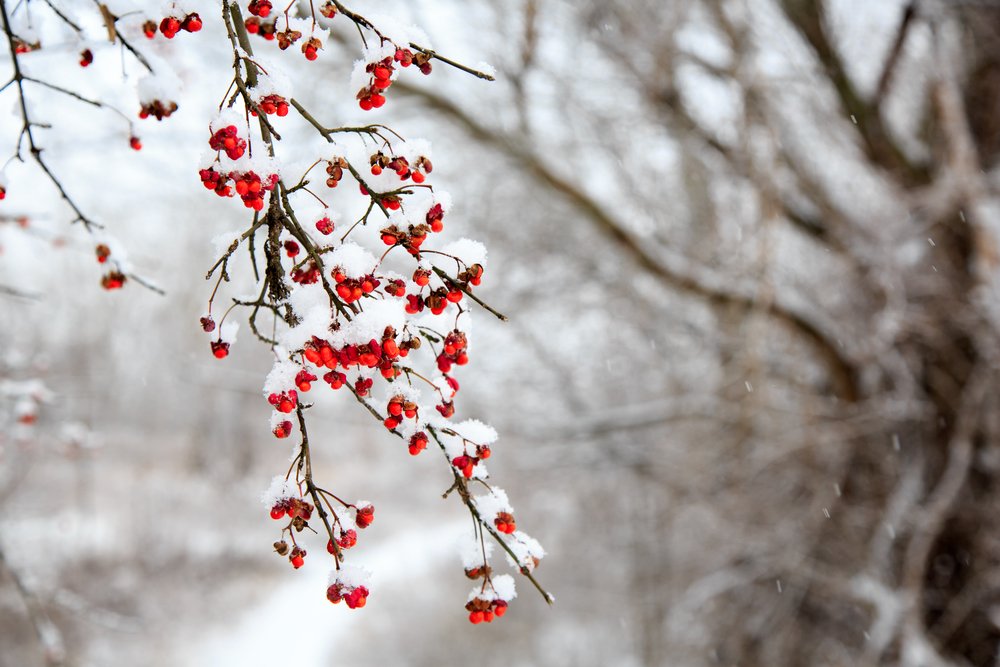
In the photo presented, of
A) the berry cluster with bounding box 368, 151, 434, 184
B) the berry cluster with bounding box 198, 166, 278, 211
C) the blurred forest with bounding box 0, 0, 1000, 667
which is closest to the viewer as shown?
the berry cluster with bounding box 198, 166, 278, 211

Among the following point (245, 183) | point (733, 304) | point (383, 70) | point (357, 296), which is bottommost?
point (357, 296)

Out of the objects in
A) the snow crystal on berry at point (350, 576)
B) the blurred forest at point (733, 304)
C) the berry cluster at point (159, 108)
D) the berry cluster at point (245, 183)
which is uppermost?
the blurred forest at point (733, 304)

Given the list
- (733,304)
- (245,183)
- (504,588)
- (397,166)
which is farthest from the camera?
(733,304)

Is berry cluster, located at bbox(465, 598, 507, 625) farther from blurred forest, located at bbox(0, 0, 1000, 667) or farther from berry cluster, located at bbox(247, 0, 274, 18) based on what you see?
blurred forest, located at bbox(0, 0, 1000, 667)

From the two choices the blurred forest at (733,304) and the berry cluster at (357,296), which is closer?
the berry cluster at (357,296)

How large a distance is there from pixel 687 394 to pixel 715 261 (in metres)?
1.15

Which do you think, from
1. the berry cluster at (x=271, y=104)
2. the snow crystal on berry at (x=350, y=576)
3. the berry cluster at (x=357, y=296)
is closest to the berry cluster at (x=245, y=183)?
the berry cluster at (x=357, y=296)

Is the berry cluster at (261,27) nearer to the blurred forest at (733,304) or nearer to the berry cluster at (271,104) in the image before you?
the berry cluster at (271,104)

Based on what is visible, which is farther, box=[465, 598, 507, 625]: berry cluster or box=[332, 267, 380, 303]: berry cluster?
box=[465, 598, 507, 625]: berry cluster

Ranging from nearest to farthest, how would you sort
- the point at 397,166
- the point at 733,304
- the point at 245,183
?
1. the point at 245,183
2. the point at 397,166
3. the point at 733,304

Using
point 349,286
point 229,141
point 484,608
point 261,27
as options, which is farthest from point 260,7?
point 484,608

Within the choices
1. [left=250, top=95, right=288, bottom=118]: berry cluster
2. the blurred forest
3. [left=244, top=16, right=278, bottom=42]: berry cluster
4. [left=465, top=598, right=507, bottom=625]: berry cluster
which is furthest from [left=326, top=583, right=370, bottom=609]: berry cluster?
the blurred forest

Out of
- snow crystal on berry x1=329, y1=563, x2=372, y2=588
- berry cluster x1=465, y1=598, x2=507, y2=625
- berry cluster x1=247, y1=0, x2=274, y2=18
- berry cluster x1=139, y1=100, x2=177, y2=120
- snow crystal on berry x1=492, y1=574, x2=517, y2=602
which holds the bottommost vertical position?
berry cluster x1=465, y1=598, x2=507, y2=625

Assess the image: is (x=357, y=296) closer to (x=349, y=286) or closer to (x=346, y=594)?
(x=349, y=286)
